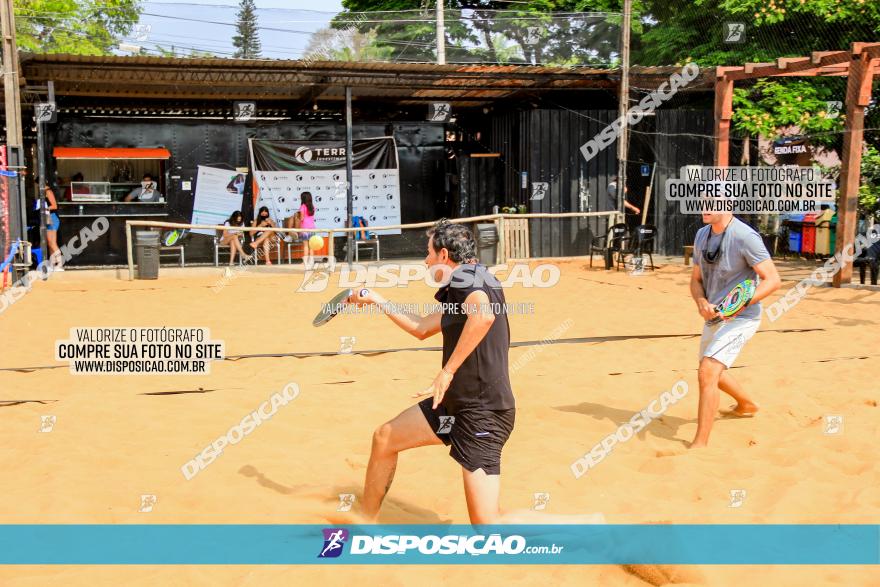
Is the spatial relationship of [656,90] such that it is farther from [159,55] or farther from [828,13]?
[159,55]

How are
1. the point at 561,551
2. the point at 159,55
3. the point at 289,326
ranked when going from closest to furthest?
the point at 561,551 < the point at 289,326 < the point at 159,55

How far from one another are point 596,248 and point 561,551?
1486cm

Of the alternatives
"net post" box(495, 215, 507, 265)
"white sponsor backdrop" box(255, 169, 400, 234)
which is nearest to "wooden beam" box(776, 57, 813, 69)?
"net post" box(495, 215, 507, 265)

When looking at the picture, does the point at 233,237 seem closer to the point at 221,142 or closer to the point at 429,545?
the point at 221,142

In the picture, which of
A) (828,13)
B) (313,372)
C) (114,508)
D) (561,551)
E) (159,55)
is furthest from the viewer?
(828,13)

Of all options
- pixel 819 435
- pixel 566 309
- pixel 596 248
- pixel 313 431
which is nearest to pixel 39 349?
pixel 313 431

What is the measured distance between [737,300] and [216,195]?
16.4 m

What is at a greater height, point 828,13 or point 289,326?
point 828,13

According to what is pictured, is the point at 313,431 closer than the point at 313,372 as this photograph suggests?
Yes

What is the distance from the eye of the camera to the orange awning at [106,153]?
1875 cm

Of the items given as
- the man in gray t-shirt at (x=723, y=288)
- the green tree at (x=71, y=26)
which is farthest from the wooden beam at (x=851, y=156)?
the green tree at (x=71, y=26)

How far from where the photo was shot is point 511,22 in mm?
19516

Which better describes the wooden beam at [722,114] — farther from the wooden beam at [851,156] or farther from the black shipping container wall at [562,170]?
the black shipping container wall at [562,170]

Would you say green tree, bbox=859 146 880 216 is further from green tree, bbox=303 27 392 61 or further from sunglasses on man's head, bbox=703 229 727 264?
sunglasses on man's head, bbox=703 229 727 264
